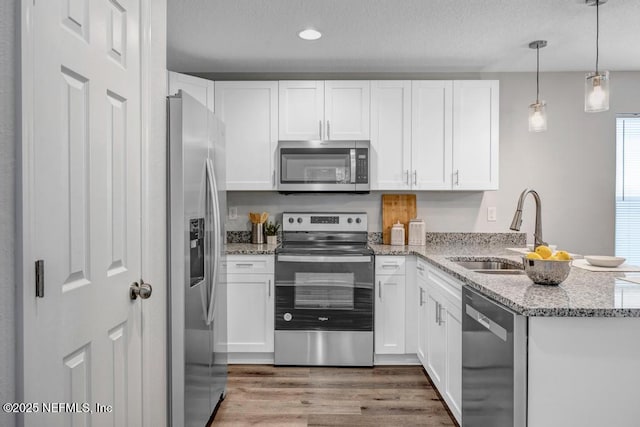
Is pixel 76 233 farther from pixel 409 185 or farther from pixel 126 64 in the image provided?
pixel 409 185

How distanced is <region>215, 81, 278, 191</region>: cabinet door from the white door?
1.87 m

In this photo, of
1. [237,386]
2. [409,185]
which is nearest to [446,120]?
[409,185]

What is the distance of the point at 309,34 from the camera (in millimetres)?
2797

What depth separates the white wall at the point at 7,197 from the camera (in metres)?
0.86

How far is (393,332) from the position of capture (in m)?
3.17

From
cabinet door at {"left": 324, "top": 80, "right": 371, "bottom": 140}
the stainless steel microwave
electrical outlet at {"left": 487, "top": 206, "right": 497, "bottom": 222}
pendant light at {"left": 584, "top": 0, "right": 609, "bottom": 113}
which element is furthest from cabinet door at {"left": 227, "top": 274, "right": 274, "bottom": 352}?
pendant light at {"left": 584, "top": 0, "right": 609, "bottom": 113}

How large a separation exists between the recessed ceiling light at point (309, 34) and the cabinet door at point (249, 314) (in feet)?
5.80

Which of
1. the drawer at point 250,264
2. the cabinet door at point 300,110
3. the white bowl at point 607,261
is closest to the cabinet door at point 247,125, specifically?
the cabinet door at point 300,110

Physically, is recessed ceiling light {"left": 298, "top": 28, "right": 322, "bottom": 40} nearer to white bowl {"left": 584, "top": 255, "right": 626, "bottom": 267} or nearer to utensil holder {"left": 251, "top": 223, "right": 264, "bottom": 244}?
utensil holder {"left": 251, "top": 223, "right": 264, "bottom": 244}

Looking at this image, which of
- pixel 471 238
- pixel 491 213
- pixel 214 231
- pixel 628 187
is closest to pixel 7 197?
pixel 214 231

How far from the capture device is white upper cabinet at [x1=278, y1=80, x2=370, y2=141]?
3398mm

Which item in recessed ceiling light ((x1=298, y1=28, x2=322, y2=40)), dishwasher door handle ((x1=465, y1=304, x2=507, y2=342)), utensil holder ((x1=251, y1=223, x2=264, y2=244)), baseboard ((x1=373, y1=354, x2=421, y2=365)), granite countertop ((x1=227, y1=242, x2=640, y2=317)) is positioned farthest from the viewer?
utensil holder ((x1=251, y1=223, x2=264, y2=244))

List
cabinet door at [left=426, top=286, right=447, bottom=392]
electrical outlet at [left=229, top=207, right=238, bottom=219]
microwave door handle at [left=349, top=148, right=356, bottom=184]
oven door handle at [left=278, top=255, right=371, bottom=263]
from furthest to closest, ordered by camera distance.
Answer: electrical outlet at [left=229, top=207, right=238, bottom=219], microwave door handle at [left=349, top=148, right=356, bottom=184], oven door handle at [left=278, top=255, right=371, bottom=263], cabinet door at [left=426, top=286, right=447, bottom=392]

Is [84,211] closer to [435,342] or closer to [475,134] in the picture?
[435,342]
